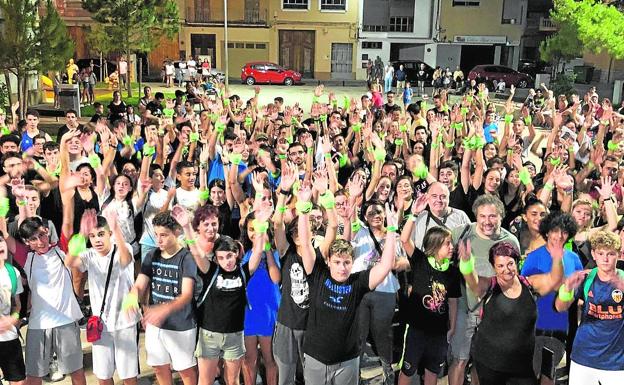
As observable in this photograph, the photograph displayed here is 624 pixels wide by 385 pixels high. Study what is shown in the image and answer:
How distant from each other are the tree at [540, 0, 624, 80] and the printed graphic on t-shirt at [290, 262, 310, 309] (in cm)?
2473

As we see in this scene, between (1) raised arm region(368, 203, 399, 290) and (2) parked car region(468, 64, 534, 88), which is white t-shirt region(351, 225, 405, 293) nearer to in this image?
(1) raised arm region(368, 203, 399, 290)

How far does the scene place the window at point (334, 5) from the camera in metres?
39.5

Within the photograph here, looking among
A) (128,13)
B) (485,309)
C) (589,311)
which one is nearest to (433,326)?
(485,309)

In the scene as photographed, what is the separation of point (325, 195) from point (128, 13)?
19.2 meters

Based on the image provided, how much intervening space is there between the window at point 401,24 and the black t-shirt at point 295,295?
38.3 meters

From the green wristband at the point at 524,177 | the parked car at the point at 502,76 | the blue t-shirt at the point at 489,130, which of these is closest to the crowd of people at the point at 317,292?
the green wristband at the point at 524,177

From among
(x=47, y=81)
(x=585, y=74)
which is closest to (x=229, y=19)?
(x=47, y=81)

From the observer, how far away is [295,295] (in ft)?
13.8

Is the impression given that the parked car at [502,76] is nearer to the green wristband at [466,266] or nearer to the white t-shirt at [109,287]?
the green wristband at [466,266]

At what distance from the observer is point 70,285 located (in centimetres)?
429

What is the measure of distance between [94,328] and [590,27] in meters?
26.1

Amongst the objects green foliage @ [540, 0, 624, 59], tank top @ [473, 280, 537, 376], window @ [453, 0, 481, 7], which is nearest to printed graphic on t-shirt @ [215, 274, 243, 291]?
tank top @ [473, 280, 537, 376]

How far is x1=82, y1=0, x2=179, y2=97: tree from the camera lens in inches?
830

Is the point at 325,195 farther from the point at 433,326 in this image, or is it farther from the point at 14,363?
the point at 14,363
